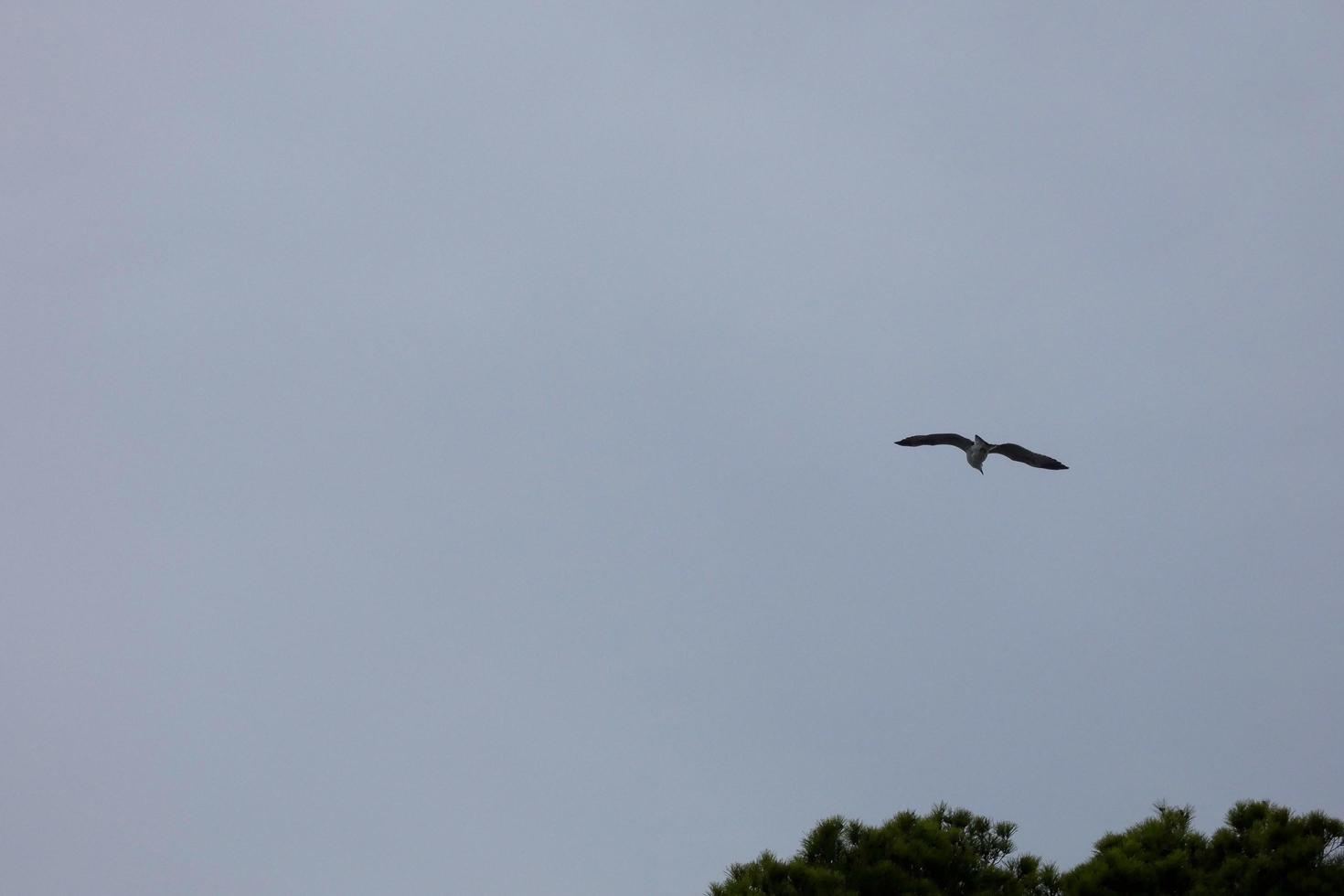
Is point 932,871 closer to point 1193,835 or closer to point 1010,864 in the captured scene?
point 1010,864

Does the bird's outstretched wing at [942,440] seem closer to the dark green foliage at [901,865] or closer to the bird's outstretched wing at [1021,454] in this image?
the bird's outstretched wing at [1021,454]

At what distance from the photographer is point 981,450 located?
22891 mm

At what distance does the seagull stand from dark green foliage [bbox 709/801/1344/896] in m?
5.96

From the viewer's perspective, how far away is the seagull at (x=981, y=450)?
22781 mm

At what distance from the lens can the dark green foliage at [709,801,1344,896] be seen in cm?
1795

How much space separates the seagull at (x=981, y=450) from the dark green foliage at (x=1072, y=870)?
5.96 meters

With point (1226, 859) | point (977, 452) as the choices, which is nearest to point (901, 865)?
point (1226, 859)

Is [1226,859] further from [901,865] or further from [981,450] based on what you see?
[981,450]

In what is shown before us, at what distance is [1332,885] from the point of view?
1750 cm

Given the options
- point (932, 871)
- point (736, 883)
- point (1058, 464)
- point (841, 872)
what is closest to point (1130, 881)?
point (932, 871)

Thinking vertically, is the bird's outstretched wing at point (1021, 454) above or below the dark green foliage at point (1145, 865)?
above

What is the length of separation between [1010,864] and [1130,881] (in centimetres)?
191

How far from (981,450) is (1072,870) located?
705cm

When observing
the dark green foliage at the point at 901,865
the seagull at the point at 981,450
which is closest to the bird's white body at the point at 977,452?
the seagull at the point at 981,450
